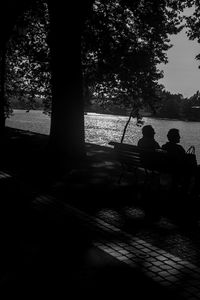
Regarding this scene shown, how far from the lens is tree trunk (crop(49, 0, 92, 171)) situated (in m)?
13.4

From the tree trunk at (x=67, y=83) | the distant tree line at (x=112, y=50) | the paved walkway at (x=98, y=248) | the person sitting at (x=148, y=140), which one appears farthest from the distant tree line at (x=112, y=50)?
the paved walkway at (x=98, y=248)

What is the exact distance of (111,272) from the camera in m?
4.78

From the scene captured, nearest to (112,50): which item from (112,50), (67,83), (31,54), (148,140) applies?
(112,50)

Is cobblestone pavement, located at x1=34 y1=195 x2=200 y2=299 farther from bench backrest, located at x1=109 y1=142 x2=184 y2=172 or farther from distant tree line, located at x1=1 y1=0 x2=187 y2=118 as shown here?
distant tree line, located at x1=1 y1=0 x2=187 y2=118

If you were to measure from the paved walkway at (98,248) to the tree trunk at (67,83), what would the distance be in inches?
196

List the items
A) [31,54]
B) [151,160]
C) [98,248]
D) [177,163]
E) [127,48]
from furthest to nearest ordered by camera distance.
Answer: [31,54], [127,48], [151,160], [177,163], [98,248]

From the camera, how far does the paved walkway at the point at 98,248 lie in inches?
175

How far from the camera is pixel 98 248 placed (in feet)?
18.3

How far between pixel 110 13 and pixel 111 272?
840 inches

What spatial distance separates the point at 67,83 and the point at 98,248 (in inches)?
346

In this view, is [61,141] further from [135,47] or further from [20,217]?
[135,47]

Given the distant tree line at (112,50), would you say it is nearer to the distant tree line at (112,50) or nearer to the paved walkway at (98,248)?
the distant tree line at (112,50)

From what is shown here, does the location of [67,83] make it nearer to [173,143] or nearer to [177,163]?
[173,143]

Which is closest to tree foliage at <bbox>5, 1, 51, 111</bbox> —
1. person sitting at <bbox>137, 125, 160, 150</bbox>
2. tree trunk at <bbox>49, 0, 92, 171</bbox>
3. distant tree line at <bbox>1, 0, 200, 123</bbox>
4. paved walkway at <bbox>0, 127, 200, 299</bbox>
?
distant tree line at <bbox>1, 0, 200, 123</bbox>
